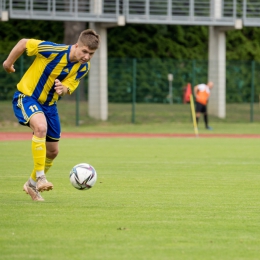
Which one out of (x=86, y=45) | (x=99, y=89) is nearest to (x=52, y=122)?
(x=86, y=45)

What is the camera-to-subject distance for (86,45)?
30.5ft

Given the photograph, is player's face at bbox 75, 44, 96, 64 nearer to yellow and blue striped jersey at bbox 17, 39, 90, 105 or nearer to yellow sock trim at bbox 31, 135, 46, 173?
yellow and blue striped jersey at bbox 17, 39, 90, 105

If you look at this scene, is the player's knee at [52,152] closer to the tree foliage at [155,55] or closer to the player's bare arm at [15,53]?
the player's bare arm at [15,53]

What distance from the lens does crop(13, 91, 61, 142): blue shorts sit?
371 inches

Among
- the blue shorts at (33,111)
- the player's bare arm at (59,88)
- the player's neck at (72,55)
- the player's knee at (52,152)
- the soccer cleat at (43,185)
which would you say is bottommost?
the soccer cleat at (43,185)

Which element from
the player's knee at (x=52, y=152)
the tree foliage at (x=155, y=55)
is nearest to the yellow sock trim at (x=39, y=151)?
the player's knee at (x=52, y=152)

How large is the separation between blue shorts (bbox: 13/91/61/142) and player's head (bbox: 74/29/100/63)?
0.79m

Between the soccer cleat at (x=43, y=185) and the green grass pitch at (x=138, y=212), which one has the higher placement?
the soccer cleat at (x=43, y=185)

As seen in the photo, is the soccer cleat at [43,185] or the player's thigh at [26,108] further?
the player's thigh at [26,108]

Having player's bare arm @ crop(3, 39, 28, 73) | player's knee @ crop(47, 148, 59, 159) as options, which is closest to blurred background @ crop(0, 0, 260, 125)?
player's knee @ crop(47, 148, 59, 159)

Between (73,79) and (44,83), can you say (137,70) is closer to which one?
(73,79)

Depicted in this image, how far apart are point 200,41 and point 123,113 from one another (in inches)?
486

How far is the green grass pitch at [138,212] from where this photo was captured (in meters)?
6.61

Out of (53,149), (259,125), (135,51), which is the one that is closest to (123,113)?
(259,125)
